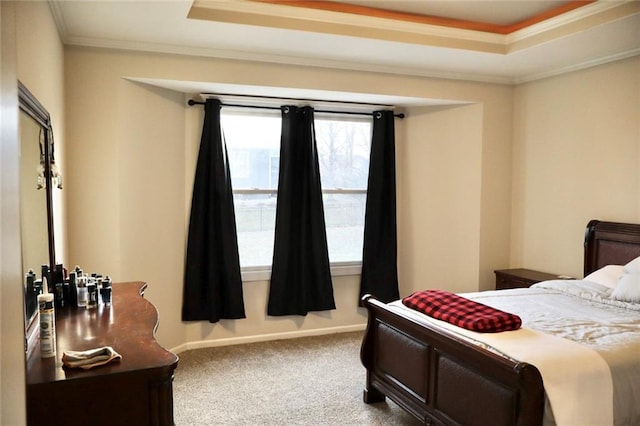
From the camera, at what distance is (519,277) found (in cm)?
433

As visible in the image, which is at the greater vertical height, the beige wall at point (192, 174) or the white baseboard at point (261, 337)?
the beige wall at point (192, 174)

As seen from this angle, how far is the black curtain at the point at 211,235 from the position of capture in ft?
14.1

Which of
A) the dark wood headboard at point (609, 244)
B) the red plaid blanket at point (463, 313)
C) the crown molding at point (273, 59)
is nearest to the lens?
the red plaid blanket at point (463, 313)

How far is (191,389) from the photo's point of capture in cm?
353

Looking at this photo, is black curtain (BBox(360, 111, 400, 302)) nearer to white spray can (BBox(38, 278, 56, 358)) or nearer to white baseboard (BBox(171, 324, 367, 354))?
white baseboard (BBox(171, 324, 367, 354))

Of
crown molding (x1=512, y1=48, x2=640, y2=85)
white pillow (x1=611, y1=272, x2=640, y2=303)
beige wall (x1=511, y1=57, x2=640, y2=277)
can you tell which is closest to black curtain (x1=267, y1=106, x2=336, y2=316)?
beige wall (x1=511, y1=57, x2=640, y2=277)

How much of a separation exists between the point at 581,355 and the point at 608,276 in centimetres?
162

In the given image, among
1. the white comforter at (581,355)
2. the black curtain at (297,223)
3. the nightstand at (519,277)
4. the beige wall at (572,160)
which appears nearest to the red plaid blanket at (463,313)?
the white comforter at (581,355)

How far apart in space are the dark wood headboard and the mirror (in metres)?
3.93

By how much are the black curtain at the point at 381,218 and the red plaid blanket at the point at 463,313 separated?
5.73 feet

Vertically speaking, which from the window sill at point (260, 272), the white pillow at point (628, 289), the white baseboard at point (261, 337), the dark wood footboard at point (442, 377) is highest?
the white pillow at point (628, 289)

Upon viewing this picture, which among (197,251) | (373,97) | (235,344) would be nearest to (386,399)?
(235,344)

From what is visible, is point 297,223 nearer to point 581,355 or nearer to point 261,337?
point 261,337

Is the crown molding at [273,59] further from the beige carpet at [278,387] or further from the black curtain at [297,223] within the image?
the beige carpet at [278,387]
